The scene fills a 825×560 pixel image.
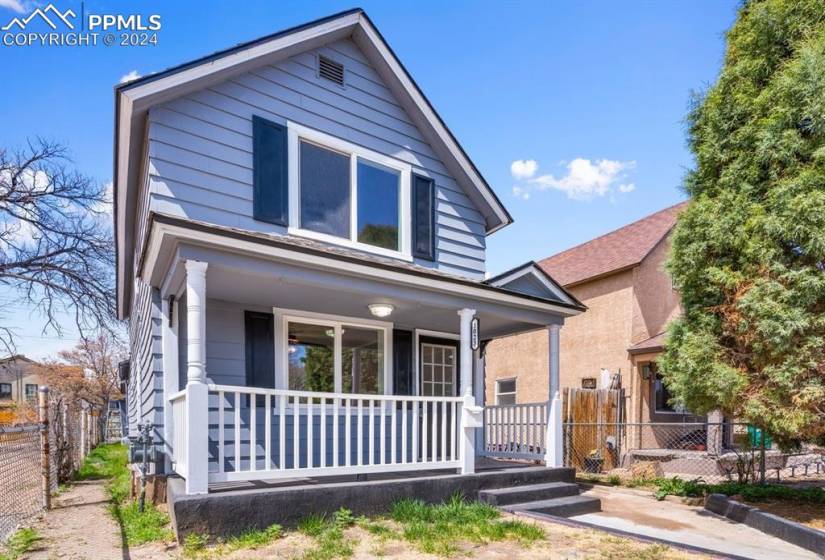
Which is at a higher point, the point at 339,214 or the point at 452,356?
the point at 339,214

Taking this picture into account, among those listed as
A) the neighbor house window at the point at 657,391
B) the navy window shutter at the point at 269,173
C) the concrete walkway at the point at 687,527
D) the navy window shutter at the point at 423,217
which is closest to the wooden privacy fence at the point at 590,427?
the neighbor house window at the point at 657,391

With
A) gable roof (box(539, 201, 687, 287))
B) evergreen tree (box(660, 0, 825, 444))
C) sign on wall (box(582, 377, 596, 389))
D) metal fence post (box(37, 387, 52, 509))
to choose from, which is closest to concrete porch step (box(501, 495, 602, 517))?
evergreen tree (box(660, 0, 825, 444))

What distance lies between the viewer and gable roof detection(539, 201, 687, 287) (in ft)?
45.3

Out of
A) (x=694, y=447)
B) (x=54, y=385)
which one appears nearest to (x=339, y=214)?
(x=694, y=447)

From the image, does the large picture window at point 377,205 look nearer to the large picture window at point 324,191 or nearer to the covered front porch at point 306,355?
the large picture window at point 324,191

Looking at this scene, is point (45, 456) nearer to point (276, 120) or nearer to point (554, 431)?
point (276, 120)

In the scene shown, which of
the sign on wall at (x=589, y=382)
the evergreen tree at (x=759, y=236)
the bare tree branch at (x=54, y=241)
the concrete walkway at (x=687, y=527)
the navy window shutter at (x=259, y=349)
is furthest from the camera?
the bare tree branch at (x=54, y=241)

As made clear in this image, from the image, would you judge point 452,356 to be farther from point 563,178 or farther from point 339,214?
point 563,178

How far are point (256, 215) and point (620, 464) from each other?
10075 millimetres

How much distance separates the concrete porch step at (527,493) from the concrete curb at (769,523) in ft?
5.89

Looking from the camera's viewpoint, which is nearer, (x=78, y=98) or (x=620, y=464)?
(x=78, y=98)

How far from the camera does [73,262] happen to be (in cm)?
1570

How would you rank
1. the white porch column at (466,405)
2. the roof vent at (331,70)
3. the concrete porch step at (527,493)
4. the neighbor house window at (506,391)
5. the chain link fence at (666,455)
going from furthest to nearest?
the neighbor house window at (506,391), the chain link fence at (666,455), the roof vent at (331,70), the white porch column at (466,405), the concrete porch step at (527,493)

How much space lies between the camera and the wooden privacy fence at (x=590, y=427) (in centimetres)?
1130
